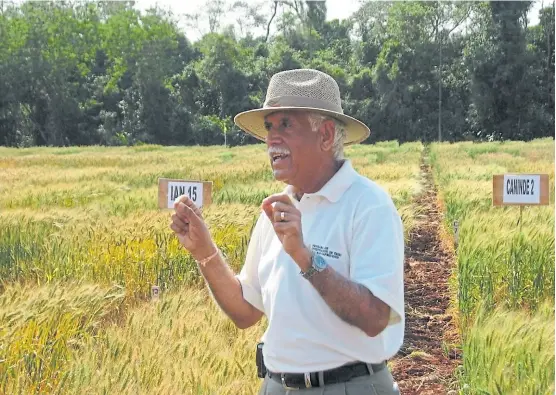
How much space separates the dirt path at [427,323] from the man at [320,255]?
6.81ft

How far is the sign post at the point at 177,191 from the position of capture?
15.2 ft

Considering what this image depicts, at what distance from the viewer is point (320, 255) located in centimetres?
179

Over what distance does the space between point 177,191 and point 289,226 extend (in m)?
3.12

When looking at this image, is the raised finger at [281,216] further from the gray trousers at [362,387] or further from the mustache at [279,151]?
the gray trousers at [362,387]

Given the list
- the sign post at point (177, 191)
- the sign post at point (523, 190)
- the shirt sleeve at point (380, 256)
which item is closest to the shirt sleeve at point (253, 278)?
the shirt sleeve at point (380, 256)

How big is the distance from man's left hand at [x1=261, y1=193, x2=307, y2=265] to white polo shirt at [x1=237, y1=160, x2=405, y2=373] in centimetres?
17

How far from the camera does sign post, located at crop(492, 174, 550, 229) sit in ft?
19.0

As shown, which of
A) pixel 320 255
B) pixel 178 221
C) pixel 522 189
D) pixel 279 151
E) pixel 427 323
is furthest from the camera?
pixel 522 189

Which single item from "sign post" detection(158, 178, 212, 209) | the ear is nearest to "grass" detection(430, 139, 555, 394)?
the ear

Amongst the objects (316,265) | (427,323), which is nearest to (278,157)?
(316,265)

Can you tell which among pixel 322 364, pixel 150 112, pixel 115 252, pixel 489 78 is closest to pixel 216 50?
pixel 150 112

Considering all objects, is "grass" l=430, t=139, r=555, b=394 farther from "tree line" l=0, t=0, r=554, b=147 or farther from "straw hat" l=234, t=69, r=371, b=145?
"tree line" l=0, t=0, r=554, b=147

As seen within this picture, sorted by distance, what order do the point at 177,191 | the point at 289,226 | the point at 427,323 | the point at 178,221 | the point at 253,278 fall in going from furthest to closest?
the point at 427,323 → the point at 177,191 → the point at 253,278 → the point at 178,221 → the point at 289,226

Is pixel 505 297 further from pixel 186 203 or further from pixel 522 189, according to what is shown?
pixel 186 203
